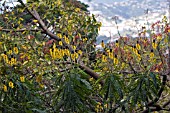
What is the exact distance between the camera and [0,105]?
5387 mm

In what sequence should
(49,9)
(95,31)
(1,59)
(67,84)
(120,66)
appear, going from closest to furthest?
(67,84)
(1,59)
(120,66)
(95,31)
(49,9)

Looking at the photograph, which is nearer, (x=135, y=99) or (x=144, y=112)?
(x=135, y=99)

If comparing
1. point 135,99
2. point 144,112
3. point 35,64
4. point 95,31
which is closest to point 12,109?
point 35,64

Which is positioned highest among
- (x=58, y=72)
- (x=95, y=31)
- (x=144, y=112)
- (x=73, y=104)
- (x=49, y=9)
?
(x=49, y=9)

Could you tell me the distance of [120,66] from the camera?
621cm

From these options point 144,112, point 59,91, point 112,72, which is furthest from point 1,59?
point 144,112

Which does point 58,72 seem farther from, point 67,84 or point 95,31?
point 95,31

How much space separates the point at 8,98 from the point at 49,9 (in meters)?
3.75

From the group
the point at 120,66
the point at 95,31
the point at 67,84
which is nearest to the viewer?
the point at 67,84

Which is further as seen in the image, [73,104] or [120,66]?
[120,66]

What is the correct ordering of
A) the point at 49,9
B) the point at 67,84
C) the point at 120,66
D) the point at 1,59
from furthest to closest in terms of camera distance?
the point at 49,9 < the point at 120,66 < the point at 1,59 < the point at 67,84

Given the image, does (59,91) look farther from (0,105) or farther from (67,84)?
(0,105)

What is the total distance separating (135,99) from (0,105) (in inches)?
80.5

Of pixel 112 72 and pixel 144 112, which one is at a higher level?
pixel 112 72
